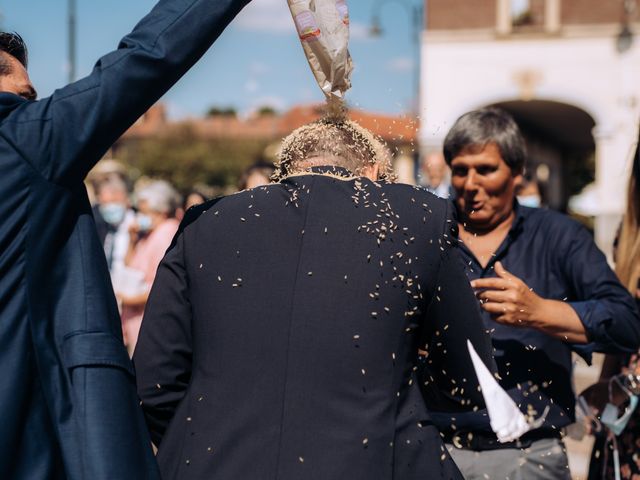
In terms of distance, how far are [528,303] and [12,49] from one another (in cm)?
157

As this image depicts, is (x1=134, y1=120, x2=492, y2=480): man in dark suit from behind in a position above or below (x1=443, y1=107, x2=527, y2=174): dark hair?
below

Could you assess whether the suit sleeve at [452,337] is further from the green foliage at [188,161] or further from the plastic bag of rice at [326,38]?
the green foliage at [188,161]

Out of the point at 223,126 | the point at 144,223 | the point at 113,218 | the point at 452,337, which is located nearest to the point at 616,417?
the point at 452,337

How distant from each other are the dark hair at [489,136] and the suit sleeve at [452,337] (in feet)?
3.72

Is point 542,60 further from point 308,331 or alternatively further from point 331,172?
point 308,331

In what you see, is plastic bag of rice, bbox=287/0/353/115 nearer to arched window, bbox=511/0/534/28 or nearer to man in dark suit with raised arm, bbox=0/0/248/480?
man in dark suit with raised arm, bbox=0/0/248/480

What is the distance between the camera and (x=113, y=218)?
8117mm

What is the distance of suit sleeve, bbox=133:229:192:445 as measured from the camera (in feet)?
7.40

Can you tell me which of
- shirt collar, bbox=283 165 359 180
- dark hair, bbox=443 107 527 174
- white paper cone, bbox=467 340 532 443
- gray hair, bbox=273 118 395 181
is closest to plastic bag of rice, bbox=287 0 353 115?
gray hair, bbox=273 118 395 181

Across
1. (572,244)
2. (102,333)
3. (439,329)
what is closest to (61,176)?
(102,333)

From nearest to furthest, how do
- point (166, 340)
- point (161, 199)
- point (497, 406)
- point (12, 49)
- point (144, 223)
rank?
1. point (12, 49)
2. point (166, 340)
3. point (497, 406)
4. point (161, 199)
5. point (144, 223)

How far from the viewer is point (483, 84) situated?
894 inches

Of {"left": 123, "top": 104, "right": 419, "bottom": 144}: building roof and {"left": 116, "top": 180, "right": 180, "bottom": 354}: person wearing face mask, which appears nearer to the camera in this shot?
{"left": 116, "top": 180, "right": 180, "bottom": 354}: person wearing face mask

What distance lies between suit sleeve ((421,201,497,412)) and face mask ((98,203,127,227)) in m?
6.00
